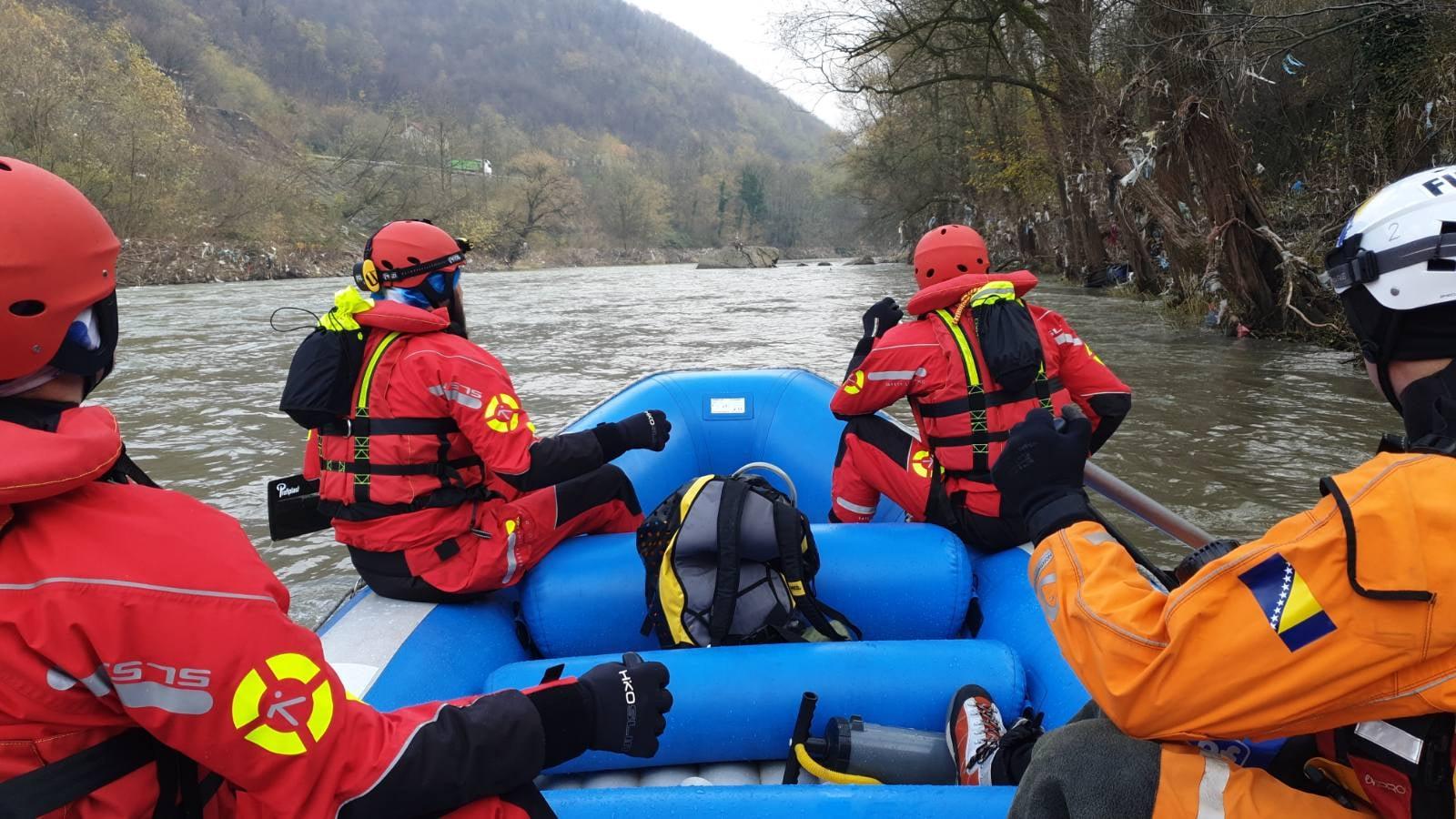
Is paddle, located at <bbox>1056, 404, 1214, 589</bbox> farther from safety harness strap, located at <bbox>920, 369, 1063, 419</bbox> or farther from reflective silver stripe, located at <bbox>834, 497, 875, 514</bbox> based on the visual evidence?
reflective silver stripe, located at <bbox>834, 497, 875, 514</bbox>

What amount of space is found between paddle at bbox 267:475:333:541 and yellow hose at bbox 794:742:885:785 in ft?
5.12

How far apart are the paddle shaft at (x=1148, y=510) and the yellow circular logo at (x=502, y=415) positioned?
153cm

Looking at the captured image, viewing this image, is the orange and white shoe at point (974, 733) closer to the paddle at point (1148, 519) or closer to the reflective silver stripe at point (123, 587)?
the paddle at point (1148, 519)

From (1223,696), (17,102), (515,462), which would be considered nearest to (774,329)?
(515,462)

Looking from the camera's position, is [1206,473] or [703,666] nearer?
[703,666]

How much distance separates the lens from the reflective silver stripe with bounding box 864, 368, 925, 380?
2684 millimetres

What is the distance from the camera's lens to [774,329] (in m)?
12.5

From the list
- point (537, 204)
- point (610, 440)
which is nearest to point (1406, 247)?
point (610, 440)

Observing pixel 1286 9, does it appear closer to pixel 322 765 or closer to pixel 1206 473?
pixel 1206 473

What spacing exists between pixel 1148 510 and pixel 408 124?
67.6 meters

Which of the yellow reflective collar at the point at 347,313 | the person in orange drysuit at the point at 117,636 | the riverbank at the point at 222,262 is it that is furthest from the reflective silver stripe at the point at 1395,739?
the riverbank at the point at 222,262

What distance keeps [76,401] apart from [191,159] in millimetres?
32440

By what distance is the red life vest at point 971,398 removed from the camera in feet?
8.48

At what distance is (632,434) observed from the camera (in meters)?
2.61
